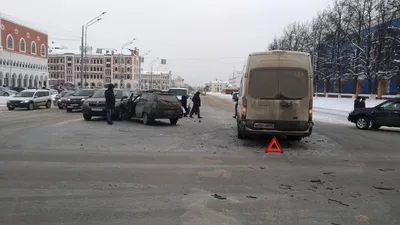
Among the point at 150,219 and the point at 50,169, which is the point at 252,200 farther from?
the point at 50,169

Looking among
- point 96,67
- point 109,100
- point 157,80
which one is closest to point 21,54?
point 96,67

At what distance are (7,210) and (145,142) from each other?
691cm

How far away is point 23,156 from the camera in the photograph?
29.7 feet

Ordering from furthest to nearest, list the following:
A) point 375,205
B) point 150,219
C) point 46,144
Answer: point 46,144 → point 375,205 → point 150,219

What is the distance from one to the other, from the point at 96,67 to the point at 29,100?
122 m

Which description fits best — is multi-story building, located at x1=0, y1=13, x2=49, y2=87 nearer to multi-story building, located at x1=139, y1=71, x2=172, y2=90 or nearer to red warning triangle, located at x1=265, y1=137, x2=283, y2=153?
multi-story building, located at x1=139, y1=71, x2=172, y2=90

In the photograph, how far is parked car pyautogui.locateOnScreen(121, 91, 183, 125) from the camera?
56.7ft

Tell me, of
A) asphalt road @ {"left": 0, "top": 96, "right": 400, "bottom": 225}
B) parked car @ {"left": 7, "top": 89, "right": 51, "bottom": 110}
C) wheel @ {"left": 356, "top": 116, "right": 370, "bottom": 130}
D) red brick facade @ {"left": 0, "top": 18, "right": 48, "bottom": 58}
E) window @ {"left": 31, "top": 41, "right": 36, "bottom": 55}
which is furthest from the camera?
window @ {"left": 31, "top": 41, "right": 36, "bottom": 55}

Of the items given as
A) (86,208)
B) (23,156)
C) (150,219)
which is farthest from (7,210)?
(23,156)

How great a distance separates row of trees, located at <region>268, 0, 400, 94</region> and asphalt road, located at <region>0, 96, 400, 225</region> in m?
32.9

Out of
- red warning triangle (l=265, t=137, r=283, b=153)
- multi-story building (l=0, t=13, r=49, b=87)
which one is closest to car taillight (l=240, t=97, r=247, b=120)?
red warning triangle (l=265, t=137, r=283, b=153)

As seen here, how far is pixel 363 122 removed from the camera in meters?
18.3

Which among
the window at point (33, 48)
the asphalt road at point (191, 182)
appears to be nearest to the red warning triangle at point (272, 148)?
the asphalt road at point (191, 182)

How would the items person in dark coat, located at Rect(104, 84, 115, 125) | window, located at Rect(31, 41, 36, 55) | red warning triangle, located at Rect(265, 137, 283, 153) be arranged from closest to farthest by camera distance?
red warning triangle, located at Rect(265, 137, 283, 153), person in dark coat, located at Rect(104, 84, 115, 125), window, located at Rect(31, 41, 36, 55)
